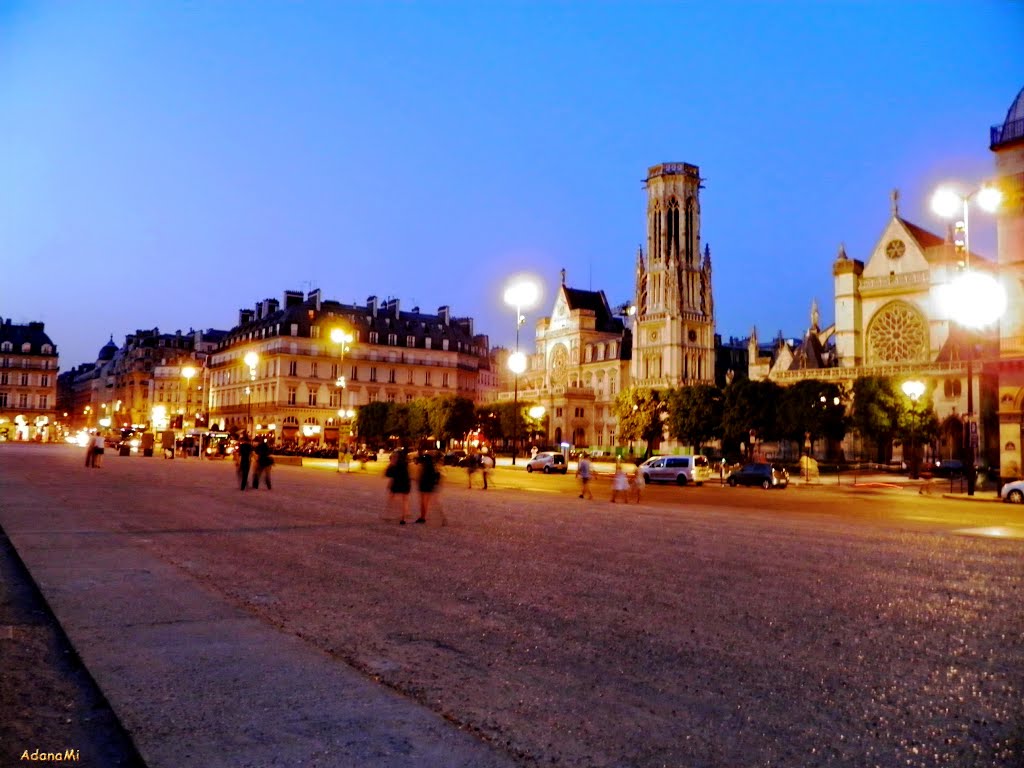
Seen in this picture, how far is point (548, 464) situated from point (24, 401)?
102 m

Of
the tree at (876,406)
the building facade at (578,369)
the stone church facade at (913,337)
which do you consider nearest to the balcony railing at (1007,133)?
the stone church facade at (913,337)

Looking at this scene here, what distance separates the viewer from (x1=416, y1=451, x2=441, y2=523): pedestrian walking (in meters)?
18.4

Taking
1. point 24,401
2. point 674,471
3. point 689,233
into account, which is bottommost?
point 674,471

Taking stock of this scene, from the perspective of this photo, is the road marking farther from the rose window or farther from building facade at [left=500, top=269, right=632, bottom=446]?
building facade at [left=500, top=269, right=632, bottom=446]

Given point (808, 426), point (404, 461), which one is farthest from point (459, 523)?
point (808, 426)

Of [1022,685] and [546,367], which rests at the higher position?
[546,367]

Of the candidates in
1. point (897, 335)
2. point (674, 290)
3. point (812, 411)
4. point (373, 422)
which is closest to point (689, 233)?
point (674, 290)

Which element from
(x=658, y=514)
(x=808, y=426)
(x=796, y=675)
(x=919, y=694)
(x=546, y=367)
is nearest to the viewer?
(x=919, y=694)

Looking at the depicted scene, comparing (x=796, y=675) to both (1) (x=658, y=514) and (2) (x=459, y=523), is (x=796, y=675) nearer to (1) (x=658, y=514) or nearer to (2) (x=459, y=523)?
(2) (x=459, y=523)

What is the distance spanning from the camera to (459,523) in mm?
18562

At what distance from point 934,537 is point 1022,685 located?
38.4 ft

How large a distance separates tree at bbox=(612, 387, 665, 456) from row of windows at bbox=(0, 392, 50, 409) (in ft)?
305

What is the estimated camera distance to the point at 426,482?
18.4 metres

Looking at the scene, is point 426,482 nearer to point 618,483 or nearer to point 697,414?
point 618,483
